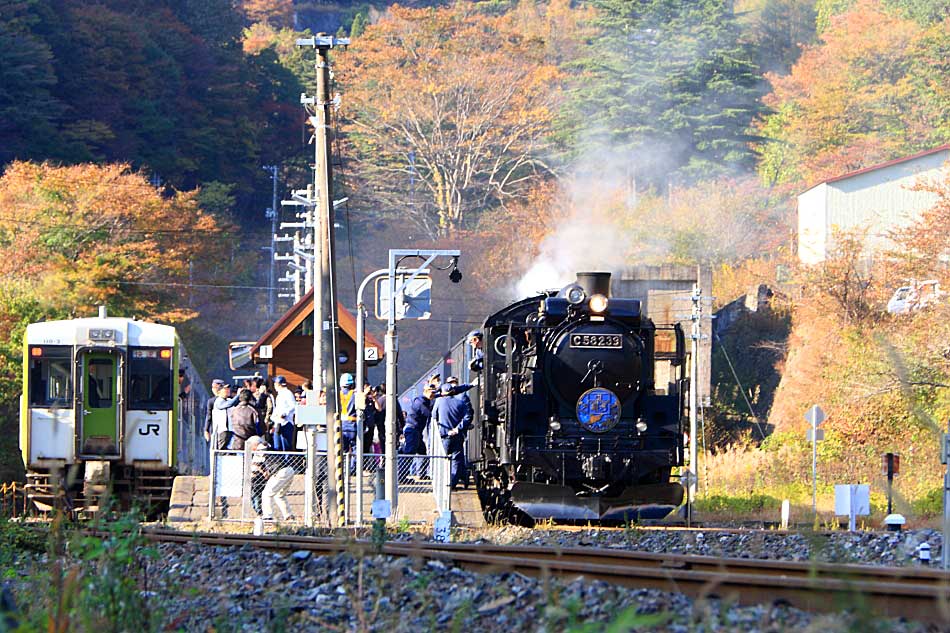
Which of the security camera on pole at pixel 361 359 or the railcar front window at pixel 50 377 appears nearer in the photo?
the security camera on pole at pixel 361 359

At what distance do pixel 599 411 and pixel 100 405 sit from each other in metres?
7.80

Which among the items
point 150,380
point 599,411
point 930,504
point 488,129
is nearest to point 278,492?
point 150,380

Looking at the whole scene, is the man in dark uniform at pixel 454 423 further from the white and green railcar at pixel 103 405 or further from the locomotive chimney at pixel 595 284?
the white and green railcar at pixel 103 405

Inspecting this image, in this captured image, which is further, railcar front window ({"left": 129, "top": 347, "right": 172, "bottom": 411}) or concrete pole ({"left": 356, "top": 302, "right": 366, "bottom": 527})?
railcar front window ({"left": 129, "top": 347, "right": 172, "bottom": 411})

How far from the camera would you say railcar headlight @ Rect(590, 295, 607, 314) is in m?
17.0

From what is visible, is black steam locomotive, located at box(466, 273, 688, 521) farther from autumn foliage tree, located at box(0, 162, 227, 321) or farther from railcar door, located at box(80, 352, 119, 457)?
autumn foliage tree, located at box(0, 162, 227, 321)

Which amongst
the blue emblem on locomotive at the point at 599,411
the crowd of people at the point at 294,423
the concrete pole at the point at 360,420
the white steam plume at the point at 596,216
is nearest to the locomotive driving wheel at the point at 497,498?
the crowd of people at the point at 294,423

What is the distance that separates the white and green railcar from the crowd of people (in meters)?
0.82

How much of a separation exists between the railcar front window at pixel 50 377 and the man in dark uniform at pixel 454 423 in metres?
5.50

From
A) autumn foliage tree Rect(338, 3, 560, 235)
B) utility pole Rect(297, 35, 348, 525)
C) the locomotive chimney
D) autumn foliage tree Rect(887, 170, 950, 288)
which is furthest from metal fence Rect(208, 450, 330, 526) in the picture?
autumn foliage tree Rect(338, 3, 560, 235)

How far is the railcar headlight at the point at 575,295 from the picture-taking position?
17047 mm

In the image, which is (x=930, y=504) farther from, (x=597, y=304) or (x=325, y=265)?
(x=325, y=265)

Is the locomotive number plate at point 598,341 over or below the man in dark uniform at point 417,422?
over

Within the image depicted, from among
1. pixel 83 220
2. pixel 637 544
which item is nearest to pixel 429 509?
pixel 637 544
